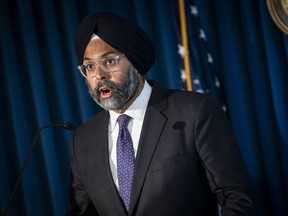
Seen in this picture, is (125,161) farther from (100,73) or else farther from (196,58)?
(196,58)

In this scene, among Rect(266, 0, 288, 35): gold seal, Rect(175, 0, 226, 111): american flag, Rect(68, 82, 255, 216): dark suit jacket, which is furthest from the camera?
Rect(175, 0, 226, 111): american flag

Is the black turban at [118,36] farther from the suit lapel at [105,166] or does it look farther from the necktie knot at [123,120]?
the suit lapel at [105,166]

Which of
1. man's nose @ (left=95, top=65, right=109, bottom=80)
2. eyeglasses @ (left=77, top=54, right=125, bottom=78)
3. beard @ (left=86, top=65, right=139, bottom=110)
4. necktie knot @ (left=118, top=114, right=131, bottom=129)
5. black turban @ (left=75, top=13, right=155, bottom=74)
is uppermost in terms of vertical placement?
black turban @ (left=75, top=13, right=155, bottom=74)

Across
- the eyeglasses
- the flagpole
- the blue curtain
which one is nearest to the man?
the eyeglasses

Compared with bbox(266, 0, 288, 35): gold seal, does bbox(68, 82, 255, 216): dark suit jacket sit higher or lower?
lower

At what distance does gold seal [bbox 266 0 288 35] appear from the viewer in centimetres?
257

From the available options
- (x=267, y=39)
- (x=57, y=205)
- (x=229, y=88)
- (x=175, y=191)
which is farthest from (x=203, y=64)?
(x=57, y=205)

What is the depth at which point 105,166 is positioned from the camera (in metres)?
1.83

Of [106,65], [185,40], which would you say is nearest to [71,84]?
[185,40]

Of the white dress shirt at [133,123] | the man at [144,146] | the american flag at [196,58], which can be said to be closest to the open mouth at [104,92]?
the man at [144,146]

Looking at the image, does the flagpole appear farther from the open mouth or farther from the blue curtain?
the open mouth

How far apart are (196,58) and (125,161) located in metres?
1.23

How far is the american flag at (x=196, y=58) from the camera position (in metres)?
2.78

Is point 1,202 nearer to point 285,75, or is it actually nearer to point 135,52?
point 135,52
